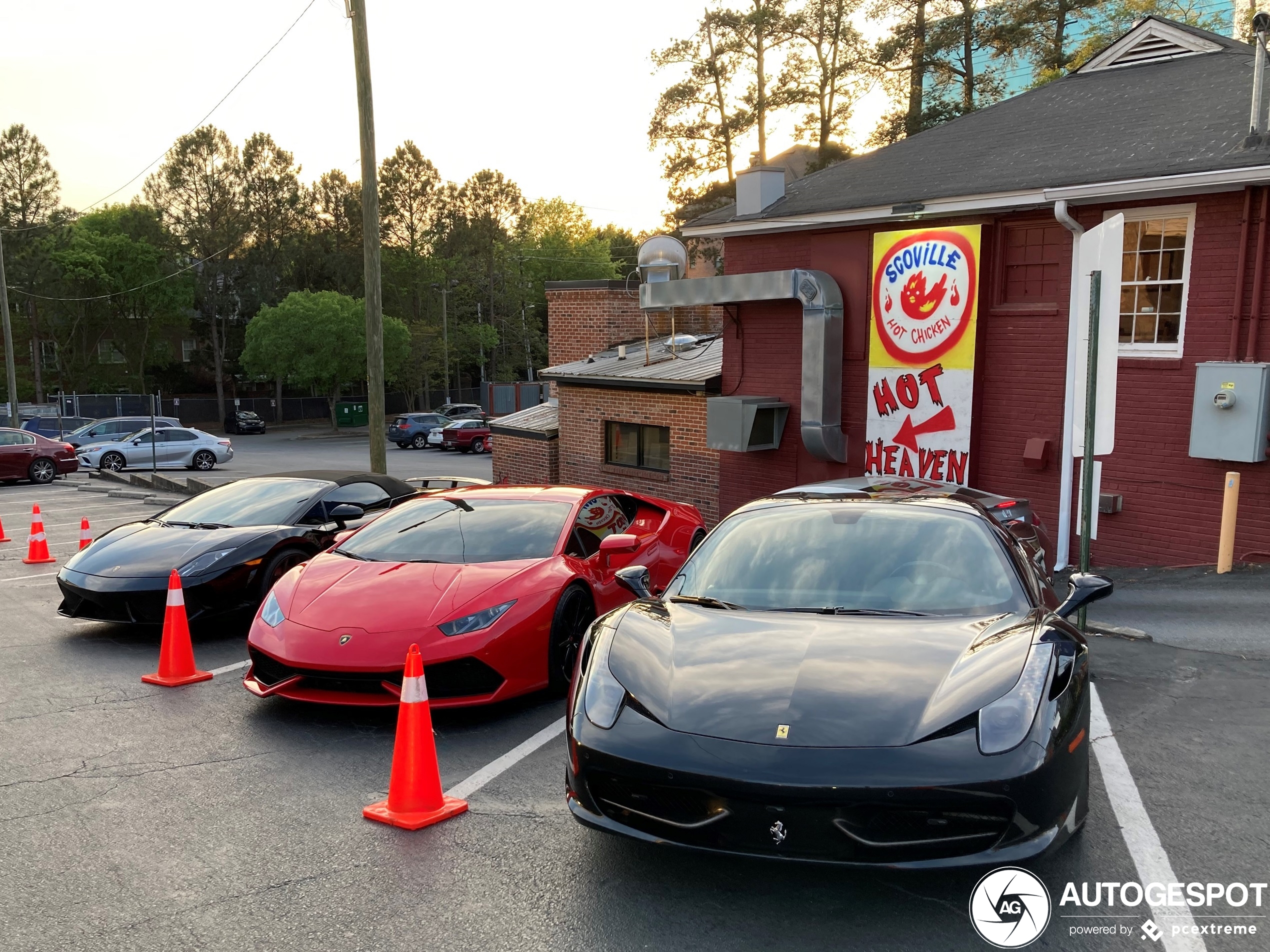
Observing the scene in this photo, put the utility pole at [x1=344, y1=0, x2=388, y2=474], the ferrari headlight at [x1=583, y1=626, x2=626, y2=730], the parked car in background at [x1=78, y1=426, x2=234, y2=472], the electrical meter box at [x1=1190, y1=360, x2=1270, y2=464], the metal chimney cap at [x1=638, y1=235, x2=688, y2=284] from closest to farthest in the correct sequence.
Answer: the ferrari headlight at [x1=583, y1=626, x2=626, y2=730]
the electrical meter box at [x1=1190, y1=360, x2=1270, y2=464]
the utility pole at [x1=344, y1=0, x2=388, y2=474]
the metal chimney cap at [x1=638, y1=235, x2=688, y2=284]
the parked car in background at [x1=78, y1=426, x2=234, y2=472]

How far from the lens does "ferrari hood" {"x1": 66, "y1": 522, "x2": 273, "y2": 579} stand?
8141 millimetres

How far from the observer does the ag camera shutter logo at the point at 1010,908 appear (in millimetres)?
3414

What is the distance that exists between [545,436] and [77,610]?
13500 mm

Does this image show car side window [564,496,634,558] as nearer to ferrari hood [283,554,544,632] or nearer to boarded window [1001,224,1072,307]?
ferrari hood [283,554,544,632]

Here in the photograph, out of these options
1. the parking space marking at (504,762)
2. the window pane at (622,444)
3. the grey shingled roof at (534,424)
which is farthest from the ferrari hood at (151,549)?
the grey shingled roof at (534,424)

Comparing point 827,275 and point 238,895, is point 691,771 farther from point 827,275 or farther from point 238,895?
point 827,275

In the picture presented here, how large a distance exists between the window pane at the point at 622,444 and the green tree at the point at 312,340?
39.8 m

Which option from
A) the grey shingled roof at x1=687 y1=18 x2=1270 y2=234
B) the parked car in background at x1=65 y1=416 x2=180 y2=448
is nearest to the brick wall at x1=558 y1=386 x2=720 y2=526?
the grey shingled roof at x1=687 y1=18 x2=1270 y2=234

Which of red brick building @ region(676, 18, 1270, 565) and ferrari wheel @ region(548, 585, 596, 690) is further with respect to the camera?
red brick building @ region(676, 18, 1270, 565)

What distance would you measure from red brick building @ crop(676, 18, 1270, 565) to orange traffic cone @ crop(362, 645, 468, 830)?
844cm

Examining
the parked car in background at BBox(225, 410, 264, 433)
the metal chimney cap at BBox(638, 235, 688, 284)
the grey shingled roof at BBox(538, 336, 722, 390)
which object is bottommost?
the parked car in background at BBox(225, 410, 264, 433)

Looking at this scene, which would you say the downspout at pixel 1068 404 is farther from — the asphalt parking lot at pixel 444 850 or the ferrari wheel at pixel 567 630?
the ferrari wheel at pixel 567 630

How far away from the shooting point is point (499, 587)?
20.6 feet

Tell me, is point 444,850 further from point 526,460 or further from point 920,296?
point 526,460
